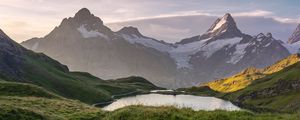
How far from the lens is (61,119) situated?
Answer: 43844mm

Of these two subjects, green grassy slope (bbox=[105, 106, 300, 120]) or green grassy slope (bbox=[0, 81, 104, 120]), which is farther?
green grassy slope (bbox=[0, 81, 104, 120])

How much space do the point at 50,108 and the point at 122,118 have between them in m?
14.0

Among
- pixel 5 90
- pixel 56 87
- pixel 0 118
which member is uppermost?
pixel 56 87

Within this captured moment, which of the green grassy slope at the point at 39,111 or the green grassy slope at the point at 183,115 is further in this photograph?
the green grassy slope at the point at 39,111

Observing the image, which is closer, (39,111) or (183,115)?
(183,115)

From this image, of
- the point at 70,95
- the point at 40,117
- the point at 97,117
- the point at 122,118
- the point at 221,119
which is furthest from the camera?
the point at 70,95

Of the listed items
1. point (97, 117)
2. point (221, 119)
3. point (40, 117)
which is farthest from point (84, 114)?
point (221, 119)

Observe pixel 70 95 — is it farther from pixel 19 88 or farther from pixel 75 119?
pixel 75 119

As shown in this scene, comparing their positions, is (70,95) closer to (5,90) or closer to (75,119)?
(5,90)

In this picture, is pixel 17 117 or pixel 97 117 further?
pixel 97 117

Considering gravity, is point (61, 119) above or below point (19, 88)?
below

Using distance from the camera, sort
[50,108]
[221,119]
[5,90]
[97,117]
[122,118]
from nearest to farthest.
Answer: [221,119] < [122,118] < [97,117] < [50,108] < [5,90]

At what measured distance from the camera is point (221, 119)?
37156 millimetres

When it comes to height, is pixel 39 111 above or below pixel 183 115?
above
